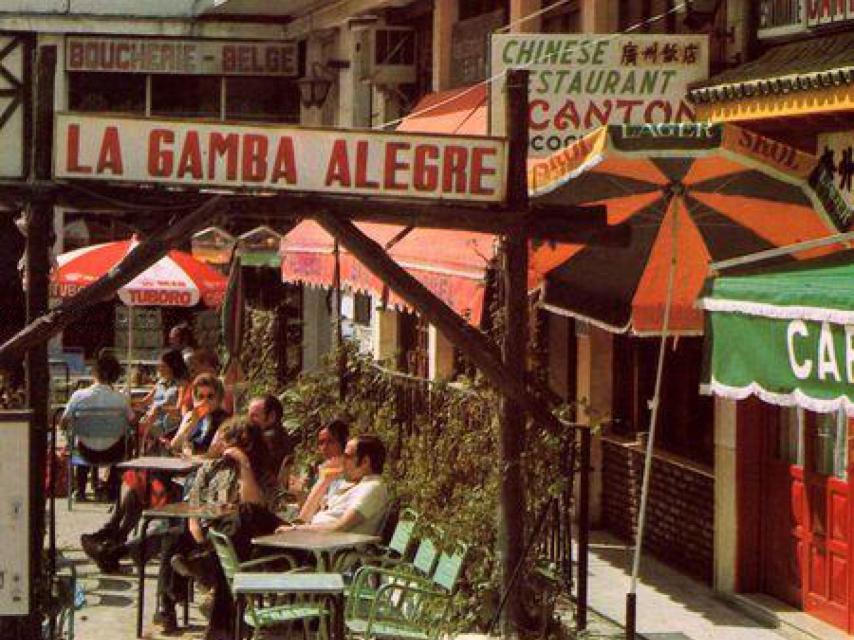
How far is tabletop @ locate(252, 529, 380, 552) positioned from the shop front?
2.41 m

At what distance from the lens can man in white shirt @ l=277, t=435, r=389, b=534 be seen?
12211mm

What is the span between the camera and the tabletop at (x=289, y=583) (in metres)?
10.5

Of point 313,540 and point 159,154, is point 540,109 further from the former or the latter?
point 159,154

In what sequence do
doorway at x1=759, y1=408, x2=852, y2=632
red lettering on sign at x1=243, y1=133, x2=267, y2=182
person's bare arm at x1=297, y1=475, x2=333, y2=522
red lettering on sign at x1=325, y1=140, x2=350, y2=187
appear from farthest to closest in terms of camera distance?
person's bare arm at x1=297, y1=475, x2=333, y2=522
doorway at x1=759, y1=408, x2=852, y2=632
red lettering on sign at x1=325, y1=140, x2=350, y2=187
red lettering on sign at x1=243, y1=133, x2=267, y2=182

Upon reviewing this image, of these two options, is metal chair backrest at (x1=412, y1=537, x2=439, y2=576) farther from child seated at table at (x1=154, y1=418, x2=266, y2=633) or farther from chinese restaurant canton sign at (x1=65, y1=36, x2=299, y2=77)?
chinese restaurant canton sign at (x1=65, y1=36, x2=299, y2=77)

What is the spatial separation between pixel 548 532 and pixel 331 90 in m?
15.5

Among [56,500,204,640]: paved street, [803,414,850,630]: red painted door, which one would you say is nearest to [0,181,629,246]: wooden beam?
[803,414,850,630]: red painted door

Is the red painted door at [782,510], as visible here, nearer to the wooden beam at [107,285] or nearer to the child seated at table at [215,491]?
the child seated at table at [215,491]

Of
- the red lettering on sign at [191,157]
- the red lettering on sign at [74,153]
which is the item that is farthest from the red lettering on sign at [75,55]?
the red lettering on sign at [191,157]

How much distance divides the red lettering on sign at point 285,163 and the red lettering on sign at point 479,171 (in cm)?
95

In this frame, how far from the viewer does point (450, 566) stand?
11.3 metres

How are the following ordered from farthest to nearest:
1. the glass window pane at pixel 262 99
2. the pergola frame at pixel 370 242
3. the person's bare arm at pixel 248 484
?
the glass window pane at pixel 262 99, the person's bare arm at pixel 248 484, the pergola frame at pixel 370 242

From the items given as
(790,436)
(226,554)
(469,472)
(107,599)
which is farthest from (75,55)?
(226,554)

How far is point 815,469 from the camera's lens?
43.1 ft
